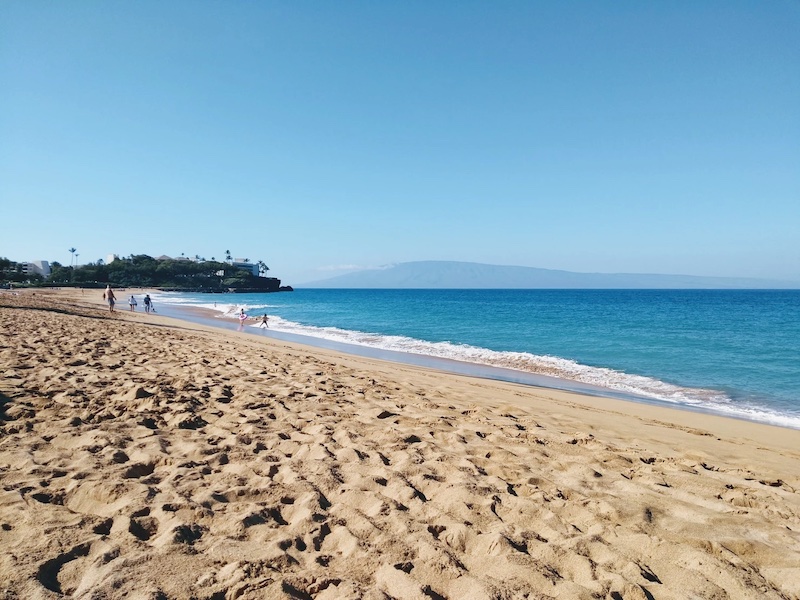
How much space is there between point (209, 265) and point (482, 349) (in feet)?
440

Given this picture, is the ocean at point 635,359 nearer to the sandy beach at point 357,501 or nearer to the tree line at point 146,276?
the sandy beach at point 357,501

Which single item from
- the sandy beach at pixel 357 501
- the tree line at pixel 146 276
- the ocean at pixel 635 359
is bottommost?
the ocean at pixel 635 359

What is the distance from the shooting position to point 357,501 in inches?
133

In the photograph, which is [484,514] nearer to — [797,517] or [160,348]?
[797,517]

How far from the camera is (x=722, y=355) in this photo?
1900cm

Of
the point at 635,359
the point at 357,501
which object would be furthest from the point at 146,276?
the point at 357,501

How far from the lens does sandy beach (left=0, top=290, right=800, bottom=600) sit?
8.14ft

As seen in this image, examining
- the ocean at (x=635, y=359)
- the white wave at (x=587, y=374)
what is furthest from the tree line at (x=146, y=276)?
the white wave at (x=587, y=374)

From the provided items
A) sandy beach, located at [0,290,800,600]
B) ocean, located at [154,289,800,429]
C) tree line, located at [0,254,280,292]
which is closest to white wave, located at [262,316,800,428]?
ocean, located at [154,289,800,429]

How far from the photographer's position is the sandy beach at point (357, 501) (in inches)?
97.7

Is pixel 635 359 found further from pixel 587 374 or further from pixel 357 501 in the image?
pixel 357 501

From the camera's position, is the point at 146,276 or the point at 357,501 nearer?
the point at 357,501

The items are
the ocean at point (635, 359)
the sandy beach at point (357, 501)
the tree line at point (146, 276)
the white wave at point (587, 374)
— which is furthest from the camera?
the tree line at point (146, 276)

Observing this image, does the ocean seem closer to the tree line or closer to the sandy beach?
the sandy beach
